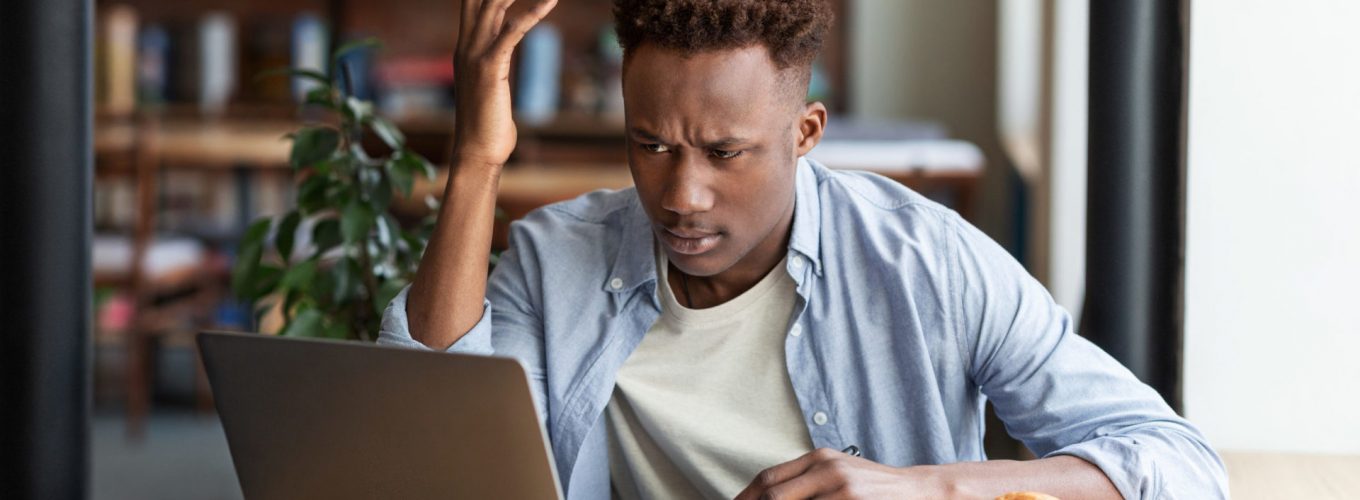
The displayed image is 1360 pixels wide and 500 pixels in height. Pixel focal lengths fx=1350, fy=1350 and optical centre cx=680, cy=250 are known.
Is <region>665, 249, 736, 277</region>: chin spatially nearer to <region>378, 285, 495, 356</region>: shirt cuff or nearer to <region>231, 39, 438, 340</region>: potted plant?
<region>378, 285, 495, 356</region>: shirt cuff

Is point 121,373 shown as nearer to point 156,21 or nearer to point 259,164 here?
point 259,164

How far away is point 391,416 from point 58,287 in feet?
1.68

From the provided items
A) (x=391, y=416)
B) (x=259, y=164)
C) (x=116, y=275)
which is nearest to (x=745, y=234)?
(x=391, y=416)

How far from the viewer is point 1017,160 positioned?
3.94 metres

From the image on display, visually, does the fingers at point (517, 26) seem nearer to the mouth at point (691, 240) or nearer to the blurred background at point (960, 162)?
the mouth at point (691, 240)

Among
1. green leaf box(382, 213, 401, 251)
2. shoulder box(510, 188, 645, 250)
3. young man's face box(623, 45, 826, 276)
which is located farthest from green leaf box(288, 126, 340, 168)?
young man's face box(623, 45, 826, 276)

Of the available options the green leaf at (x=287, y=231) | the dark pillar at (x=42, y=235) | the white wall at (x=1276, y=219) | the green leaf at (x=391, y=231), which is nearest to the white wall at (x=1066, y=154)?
the white wall at (x=1276, y=219)

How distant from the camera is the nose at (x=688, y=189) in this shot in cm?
112

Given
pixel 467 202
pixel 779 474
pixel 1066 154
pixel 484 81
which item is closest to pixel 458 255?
pixel 467 202

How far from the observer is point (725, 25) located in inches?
44.5

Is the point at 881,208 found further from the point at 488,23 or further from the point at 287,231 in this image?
the point at 287,231

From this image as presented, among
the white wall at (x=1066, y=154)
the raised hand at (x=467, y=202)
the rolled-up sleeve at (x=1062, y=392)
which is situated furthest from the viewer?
the white wall at (x=1066, y=154)

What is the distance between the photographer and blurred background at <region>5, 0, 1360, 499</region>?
4.05ft

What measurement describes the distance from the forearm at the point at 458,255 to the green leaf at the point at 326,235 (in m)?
0.56
